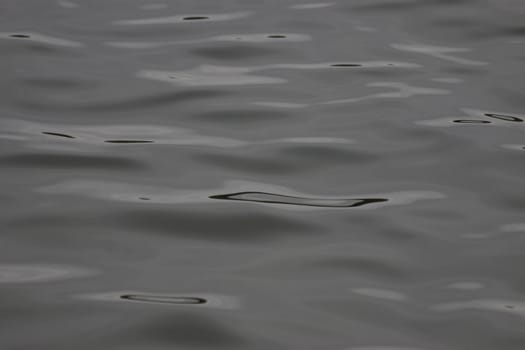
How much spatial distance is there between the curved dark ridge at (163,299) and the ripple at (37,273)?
0.33ft

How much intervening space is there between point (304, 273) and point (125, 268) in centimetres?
27

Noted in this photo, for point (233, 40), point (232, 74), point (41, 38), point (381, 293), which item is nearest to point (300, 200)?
point (381, 293)

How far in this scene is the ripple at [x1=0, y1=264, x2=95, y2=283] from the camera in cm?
133

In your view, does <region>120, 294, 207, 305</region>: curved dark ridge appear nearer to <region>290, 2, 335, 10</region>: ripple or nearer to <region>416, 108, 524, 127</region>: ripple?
<region>416, 108, 524, 127</region>: ripple

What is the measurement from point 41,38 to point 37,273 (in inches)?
52.7

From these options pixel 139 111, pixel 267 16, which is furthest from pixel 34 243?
pixel 267 16

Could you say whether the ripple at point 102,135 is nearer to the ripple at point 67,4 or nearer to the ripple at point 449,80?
the ripple at point 449,80

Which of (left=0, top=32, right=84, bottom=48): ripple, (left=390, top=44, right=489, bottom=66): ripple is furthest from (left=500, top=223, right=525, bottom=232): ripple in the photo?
(left=0, top=32, right=84, bottom=48): ripple

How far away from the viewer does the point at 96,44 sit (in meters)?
2.50

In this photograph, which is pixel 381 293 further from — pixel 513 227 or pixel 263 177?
pixel 263 177

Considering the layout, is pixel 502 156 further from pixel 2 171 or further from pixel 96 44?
pixel 96 44

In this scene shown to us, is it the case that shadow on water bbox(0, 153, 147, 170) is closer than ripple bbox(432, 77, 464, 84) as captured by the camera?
Yes

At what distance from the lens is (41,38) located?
2.54 meters

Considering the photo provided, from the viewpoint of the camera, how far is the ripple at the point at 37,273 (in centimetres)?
133
